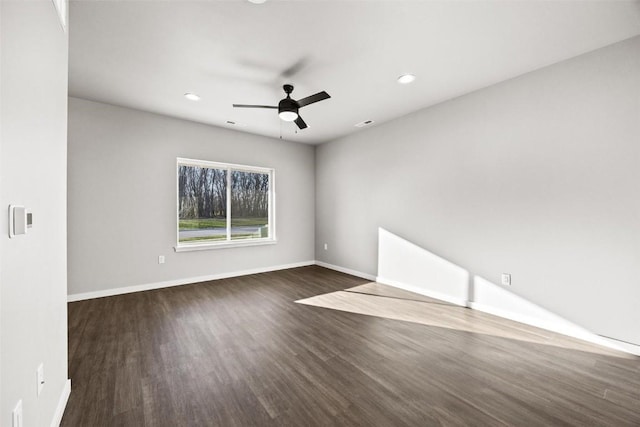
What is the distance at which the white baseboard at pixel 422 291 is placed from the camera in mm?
3611

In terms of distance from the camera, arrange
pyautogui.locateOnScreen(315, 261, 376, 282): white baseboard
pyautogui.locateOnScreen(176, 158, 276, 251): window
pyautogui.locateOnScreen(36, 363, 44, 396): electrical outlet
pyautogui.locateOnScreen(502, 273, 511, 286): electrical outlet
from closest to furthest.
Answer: pyautogui.locateOnScreen(36, 363, 44, 396): electrical outlet
pyautogui.locateOnScreen(502, 273, 511, 286): electrical outlet
pyautogui.locateOnScreen(176, 158, 276, 251): window
pyautogui.locateOnScreen(315, 261, 376, 282): white baseboard

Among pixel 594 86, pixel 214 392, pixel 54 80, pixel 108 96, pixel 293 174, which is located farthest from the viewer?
pixel 293 174

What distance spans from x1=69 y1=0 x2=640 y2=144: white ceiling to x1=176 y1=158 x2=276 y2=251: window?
1.50 m

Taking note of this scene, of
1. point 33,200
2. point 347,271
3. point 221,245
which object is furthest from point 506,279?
point 221,245

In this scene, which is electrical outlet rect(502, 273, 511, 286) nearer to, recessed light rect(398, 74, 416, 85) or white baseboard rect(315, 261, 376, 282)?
white baseboard rect(315, 261, 376, 282)

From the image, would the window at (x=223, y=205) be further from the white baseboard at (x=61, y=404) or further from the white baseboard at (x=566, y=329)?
the white baseboard at (x=566, y=329)

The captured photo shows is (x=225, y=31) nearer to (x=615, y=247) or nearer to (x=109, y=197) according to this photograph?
(x=109, y=197)

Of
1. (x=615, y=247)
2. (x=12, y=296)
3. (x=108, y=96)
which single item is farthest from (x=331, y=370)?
(x=108, y=96)

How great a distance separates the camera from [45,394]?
1.34m

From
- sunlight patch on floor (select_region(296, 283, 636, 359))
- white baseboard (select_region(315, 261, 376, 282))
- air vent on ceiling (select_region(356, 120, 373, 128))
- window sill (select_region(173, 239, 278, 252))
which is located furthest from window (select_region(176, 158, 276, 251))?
sunlight patch on floor (select_region(296, 283, 636, 359))

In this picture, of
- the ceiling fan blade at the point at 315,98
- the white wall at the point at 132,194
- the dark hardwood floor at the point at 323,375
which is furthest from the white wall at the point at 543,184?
the white wall at the point at 132,194

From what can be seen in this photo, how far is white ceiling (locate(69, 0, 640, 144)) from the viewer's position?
207 cm

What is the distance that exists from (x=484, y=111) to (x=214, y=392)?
4012 mm

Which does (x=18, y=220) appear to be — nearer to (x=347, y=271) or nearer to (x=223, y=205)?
(x=223, y=205)
